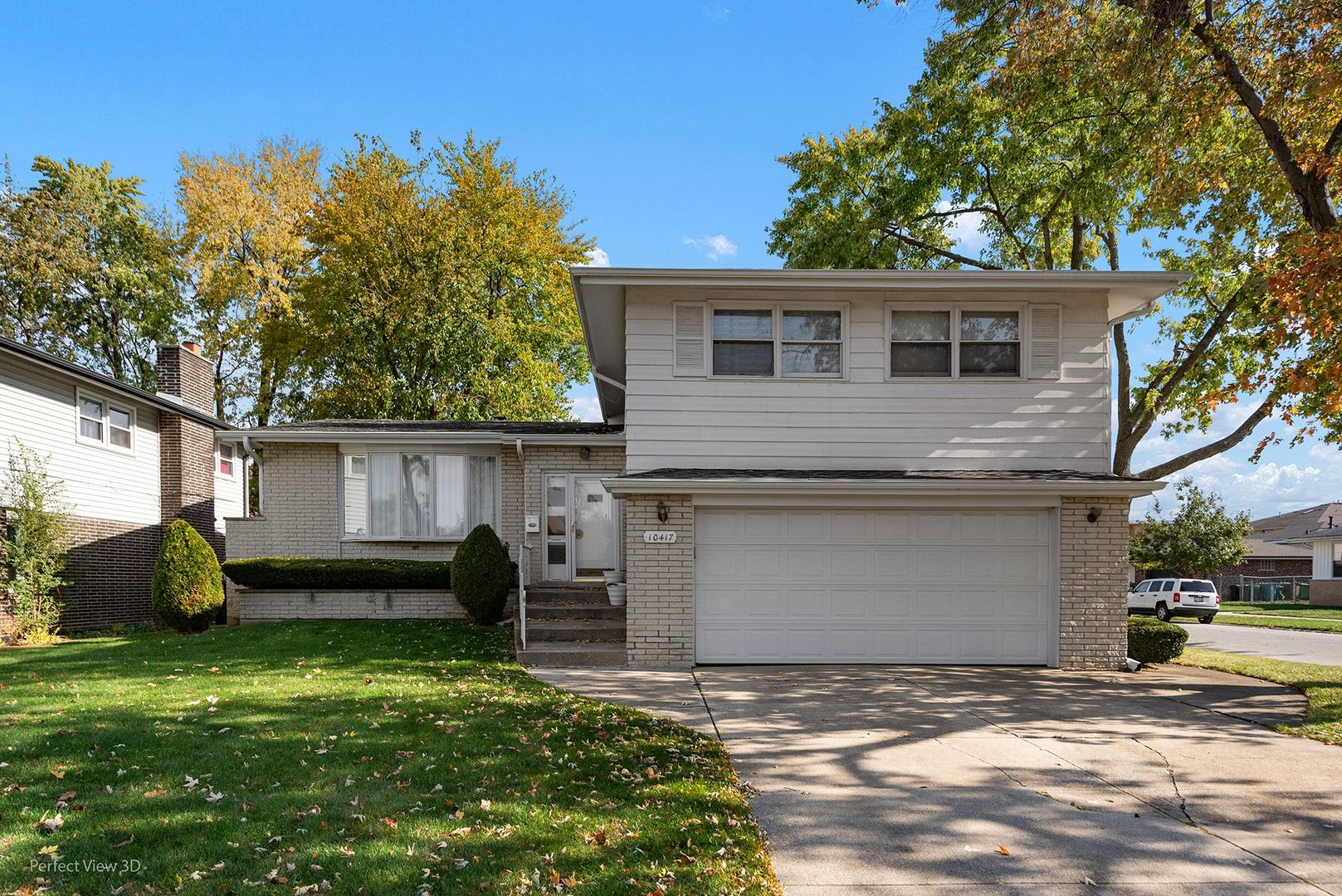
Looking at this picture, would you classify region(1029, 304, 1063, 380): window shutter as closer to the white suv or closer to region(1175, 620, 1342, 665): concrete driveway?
region(1175, 620, 1342, 665): concrete driveway

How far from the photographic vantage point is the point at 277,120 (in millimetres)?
27141

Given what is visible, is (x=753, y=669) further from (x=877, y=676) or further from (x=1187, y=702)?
(x=1187, y=702)

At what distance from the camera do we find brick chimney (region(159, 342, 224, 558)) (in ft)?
61.6

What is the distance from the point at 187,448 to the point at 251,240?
11509mm

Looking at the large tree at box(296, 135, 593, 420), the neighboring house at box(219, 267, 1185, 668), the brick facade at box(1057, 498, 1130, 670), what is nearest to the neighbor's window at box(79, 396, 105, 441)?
the large tree at box(296, 135, 593, 420)

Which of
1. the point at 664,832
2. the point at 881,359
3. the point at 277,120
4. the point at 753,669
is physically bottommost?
the point at 753,669

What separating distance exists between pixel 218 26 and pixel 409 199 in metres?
9.91

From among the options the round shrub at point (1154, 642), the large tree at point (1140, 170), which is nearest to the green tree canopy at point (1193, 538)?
the large tree at point (1140, 170)

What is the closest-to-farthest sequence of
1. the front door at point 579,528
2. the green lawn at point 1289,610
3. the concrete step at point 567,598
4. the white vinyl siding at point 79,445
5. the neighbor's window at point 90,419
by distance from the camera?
the concrete step at point 567,598 → the white vinyl siding at point 79,445 → the front door at point 579,528 → the neighbor's window at point 90,419 → the green lawn at point 1289,610

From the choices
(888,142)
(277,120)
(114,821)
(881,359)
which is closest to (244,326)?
(277,120)

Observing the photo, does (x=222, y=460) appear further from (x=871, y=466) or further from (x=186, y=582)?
(x=871, y=466)

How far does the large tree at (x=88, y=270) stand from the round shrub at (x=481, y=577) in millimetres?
21500

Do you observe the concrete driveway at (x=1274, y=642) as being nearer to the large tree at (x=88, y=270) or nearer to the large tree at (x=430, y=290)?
the large tree at (x=430, y=290)

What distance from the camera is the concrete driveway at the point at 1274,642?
1549 cm
